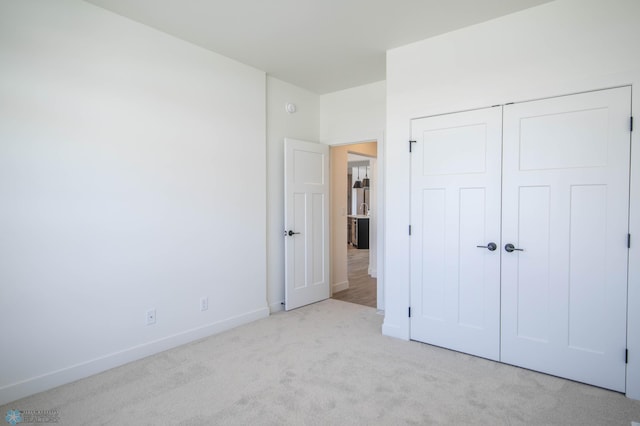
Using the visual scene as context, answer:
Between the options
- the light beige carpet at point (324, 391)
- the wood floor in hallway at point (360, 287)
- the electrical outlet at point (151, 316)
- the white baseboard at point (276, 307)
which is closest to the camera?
the light beige carpet at point (324, 391)

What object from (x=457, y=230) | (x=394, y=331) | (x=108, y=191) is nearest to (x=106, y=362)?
(x=108, y=191)

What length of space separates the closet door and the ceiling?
0.94 meters

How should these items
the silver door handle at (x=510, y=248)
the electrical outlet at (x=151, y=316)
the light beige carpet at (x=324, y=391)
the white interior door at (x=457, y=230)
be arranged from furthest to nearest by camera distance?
the electrical outlet at (x=151, y=316)
the white interior door at (x=457, y=230)
the silver door handle at (x=510, y=248)
the light beige carpet at (x=324, y=391)

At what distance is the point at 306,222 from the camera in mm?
4496

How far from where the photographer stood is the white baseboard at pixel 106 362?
234cm

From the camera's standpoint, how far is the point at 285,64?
3.81 meters

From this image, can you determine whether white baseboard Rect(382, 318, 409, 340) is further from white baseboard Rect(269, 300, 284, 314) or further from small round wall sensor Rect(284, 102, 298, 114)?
small round wall sensor Rect(284, 102, 298, 114)

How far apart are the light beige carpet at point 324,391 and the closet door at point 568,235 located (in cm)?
22

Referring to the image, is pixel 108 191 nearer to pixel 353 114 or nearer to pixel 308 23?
pixel 308 23

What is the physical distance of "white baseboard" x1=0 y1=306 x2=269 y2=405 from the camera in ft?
7.68

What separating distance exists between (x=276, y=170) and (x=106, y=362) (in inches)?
102

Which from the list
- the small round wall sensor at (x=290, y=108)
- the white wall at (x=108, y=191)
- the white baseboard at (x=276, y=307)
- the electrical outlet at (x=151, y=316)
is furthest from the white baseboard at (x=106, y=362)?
the small round wall sensor at (x=290, y=108)

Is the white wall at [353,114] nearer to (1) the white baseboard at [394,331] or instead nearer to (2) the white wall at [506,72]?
(2) the white wall at [506,72]

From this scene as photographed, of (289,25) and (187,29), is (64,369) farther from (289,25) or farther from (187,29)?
(289,25)
